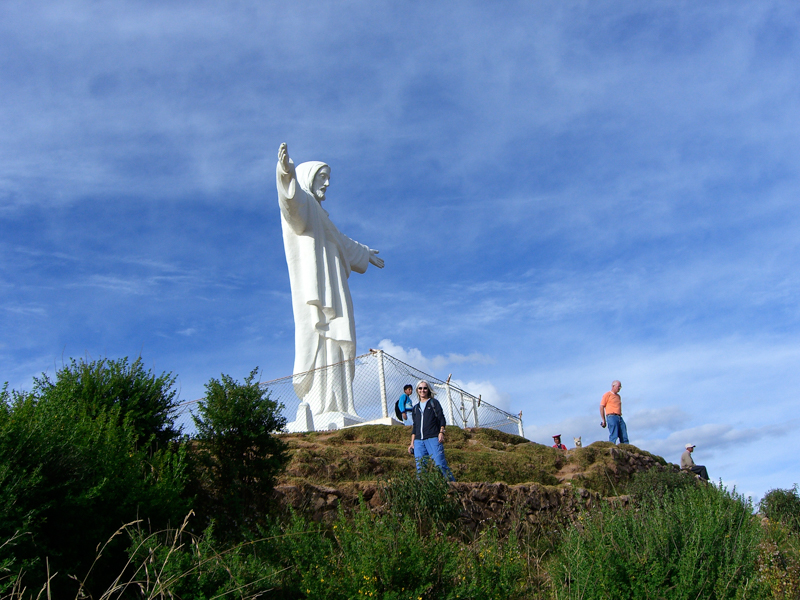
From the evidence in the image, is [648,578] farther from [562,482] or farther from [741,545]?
[562,482]

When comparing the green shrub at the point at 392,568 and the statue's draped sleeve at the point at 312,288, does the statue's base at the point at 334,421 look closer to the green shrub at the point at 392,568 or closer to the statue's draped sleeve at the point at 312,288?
the statue's draped sleeve at the point at 312,288

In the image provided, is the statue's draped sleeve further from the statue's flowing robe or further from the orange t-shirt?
the orange t-shirt

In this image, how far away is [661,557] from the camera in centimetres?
548

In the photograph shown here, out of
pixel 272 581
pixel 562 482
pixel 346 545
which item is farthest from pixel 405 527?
pixel 562 482

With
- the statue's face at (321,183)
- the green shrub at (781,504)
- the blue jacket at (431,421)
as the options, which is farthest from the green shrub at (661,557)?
the statue's face at (321,183)

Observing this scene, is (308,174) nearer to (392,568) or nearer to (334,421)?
(334,421)

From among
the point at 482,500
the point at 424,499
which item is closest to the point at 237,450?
the point at 424,499

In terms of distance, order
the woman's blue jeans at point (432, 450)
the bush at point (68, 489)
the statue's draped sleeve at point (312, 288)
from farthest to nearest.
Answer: the statue's draped sleeve at point (312, 288) → the woman's blue jeans at point (432, 450) → the bush at point (68, 489)

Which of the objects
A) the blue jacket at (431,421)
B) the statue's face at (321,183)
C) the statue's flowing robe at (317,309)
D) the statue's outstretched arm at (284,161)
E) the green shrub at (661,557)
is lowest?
the green shrub at (661,557)

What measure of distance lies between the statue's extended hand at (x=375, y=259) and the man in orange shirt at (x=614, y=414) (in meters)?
5.96

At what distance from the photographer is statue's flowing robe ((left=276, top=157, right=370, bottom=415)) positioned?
44.4 ft

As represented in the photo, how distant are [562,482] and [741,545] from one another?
4.49 meters

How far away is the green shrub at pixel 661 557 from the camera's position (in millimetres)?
5145

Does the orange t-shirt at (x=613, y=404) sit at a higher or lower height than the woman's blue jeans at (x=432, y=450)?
higher
